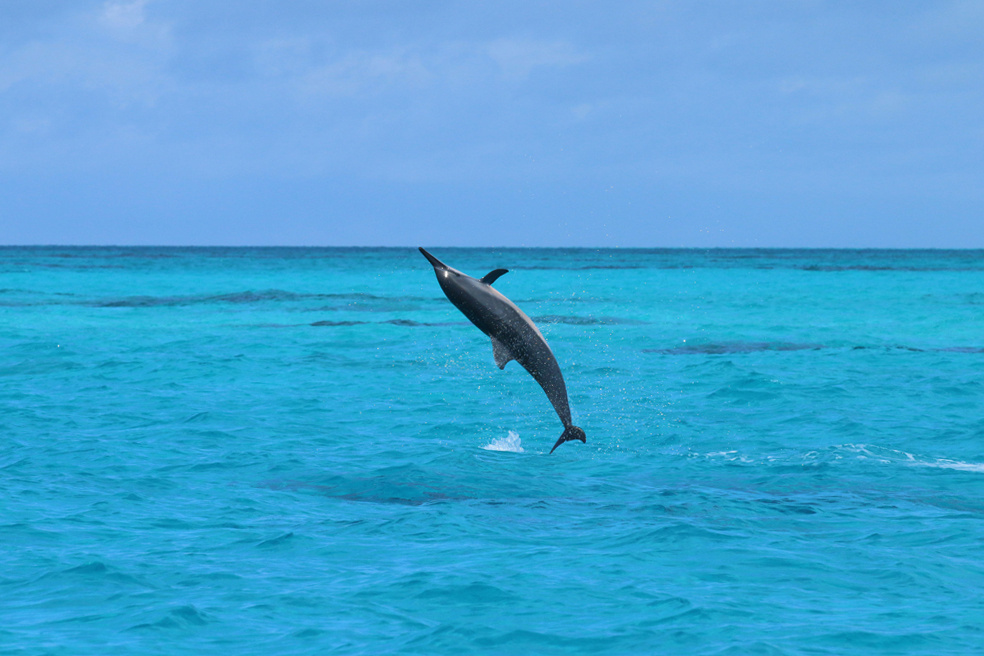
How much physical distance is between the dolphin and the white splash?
5.65m

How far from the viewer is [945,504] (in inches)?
500

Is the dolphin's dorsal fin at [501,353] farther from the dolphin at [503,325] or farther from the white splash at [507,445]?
the white splash at [507,445]

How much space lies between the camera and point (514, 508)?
1253 cm

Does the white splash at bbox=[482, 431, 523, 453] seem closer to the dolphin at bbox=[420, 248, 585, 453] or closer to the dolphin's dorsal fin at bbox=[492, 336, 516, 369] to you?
the dolphin at bbox=[420, 248, 585, 453]

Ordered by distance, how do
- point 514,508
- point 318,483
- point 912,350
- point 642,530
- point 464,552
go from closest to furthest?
1. point 464,552
2. point 642,530
3. point 514,508
4. point 318,483
5. point 912,350

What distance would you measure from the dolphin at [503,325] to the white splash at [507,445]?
5646mm

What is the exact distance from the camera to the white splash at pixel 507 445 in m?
16.7

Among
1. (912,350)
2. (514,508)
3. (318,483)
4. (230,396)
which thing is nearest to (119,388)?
(230,396)

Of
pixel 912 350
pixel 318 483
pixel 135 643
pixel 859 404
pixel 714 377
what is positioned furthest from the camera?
pixel 912 350

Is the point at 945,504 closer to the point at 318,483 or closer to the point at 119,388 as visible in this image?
the point at 318,483

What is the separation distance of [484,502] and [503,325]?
3.63 m

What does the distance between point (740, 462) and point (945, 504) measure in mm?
3263

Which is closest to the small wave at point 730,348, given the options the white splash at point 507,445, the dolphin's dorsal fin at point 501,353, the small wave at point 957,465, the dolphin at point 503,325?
the white splash at point 507,445

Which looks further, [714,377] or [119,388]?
[714,377]
